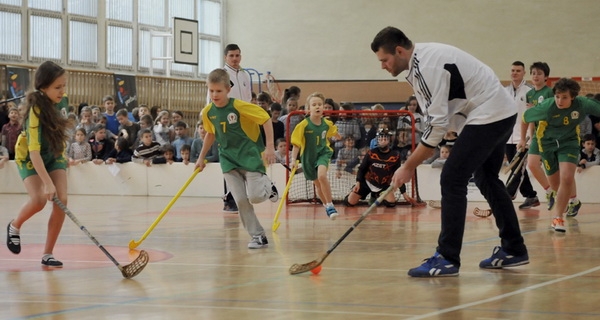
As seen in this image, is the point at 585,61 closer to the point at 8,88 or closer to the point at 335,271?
the point at 8,88

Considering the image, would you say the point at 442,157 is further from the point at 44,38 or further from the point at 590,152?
the point at 44,38

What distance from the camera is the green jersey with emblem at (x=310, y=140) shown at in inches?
478

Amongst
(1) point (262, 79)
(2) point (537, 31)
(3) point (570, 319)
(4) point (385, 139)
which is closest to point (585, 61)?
(2) point (537, 31)

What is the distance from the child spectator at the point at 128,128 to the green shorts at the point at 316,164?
19.8 feet

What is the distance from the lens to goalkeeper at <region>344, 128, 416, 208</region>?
1392 cm

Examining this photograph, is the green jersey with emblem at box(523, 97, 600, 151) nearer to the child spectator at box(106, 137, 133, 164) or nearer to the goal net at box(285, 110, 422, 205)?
the goal net at box(285, 110, 422, 205)

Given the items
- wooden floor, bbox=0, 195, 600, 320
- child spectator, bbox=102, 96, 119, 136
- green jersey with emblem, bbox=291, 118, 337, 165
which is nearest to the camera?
wooden floor, bbox=0, 195, 600, 320

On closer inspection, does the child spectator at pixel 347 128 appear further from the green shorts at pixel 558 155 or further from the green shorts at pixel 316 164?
the green shorts at pixel 558 155

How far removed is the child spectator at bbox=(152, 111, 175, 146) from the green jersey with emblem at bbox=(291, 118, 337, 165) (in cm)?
605

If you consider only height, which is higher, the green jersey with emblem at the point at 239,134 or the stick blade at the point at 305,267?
the green jersey with emblem at the point at 239,134

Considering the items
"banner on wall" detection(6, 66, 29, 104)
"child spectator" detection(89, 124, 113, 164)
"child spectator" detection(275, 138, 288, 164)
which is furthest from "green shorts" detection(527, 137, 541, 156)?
"banner on wall" detection(6, 66, 29, 104)

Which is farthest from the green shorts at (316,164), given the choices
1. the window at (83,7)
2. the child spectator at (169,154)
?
the window at (83,7)

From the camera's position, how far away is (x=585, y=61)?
22.6 meters

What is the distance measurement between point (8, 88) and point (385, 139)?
9.17 meters
